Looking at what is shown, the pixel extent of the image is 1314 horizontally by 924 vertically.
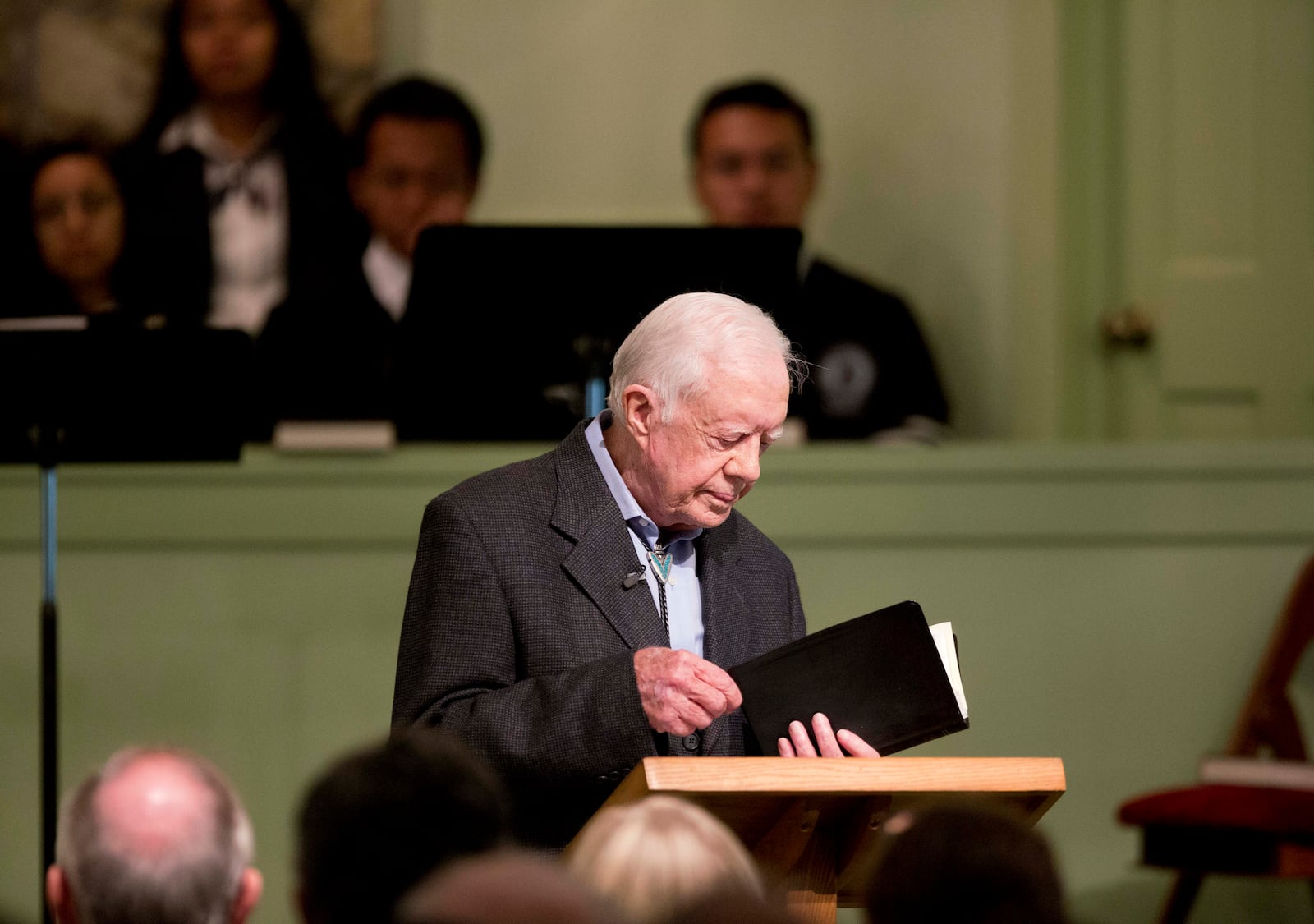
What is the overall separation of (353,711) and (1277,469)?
230 centimetres

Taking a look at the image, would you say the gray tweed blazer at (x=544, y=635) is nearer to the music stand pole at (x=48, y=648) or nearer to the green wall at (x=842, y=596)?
the music stand pole at (x=48, y=648)

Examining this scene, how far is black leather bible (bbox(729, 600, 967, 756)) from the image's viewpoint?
233cm

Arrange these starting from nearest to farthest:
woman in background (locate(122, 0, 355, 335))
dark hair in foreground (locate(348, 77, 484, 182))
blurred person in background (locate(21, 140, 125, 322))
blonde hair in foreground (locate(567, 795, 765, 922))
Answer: blonde hair in foreground (locate(567, 795, 765, 922))
dark hair in foreground (locate(348, 77, 484, 182))
blurred person in background (locate(21, 140, 125, 322))
woman in background (locate(122, 0, 355, 335))

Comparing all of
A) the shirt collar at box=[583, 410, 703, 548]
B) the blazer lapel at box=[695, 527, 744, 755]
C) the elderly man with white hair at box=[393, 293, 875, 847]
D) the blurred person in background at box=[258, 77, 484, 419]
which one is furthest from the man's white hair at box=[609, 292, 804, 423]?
the blurred person in background at box=[258, 77, 484, 419]

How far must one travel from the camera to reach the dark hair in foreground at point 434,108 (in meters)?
5.64

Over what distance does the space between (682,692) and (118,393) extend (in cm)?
164

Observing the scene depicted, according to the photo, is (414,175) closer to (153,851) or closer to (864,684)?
(864,684)

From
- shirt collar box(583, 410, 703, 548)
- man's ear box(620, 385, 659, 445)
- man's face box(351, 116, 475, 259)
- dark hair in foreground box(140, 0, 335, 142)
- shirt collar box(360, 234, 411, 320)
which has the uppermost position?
dark hair in foreground box(140, 0, 335, 142)

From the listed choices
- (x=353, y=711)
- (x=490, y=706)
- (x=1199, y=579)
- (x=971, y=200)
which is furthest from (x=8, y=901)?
(x=971, y=200)

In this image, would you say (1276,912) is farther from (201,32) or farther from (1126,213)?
(201,32)

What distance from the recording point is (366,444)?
421 centimetres

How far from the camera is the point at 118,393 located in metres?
3.39

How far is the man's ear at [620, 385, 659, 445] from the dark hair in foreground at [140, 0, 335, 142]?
154 inches

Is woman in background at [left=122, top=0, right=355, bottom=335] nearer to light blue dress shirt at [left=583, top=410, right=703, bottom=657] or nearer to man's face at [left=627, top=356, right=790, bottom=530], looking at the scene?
light blue dress shirt at [left=583, top=410, right=703, bottom=657]
